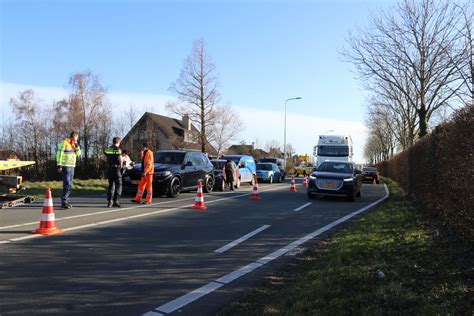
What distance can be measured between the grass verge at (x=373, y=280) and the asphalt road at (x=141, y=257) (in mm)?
408

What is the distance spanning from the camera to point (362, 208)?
1428cm

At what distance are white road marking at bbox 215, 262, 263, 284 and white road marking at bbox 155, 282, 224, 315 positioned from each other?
0.61ft

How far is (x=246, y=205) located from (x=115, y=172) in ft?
13.8

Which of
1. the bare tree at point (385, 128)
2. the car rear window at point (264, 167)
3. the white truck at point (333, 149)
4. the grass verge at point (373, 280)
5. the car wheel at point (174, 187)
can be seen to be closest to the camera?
the grass verge at point (373, 280)

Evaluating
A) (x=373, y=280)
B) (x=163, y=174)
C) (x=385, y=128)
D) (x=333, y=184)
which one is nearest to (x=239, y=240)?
(x=373, y=280)

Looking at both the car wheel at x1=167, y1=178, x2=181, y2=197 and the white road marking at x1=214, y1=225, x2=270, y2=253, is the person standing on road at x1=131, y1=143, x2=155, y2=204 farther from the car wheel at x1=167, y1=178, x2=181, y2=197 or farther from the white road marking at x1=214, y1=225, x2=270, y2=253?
the white road marking at x1=214, y1=225, x2=270, y2=253

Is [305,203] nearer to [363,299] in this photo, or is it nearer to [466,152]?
[466,152]

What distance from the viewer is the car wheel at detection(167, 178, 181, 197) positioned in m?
15.9

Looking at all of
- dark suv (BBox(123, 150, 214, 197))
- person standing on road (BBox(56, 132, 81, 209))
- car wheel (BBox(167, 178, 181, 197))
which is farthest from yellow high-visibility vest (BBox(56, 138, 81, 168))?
car wheel (BBox(167, 178, 181, 197))

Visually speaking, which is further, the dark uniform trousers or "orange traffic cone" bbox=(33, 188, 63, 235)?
the dark uniform trousers

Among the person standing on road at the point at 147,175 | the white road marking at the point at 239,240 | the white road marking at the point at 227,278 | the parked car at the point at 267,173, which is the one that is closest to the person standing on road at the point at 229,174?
the person standing on road at the point at 147,175

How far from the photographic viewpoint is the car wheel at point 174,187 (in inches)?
626

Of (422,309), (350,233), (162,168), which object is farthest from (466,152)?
(162,168)

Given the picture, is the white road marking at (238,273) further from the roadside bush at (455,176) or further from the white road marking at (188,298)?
the roadside bush at (455,176)
